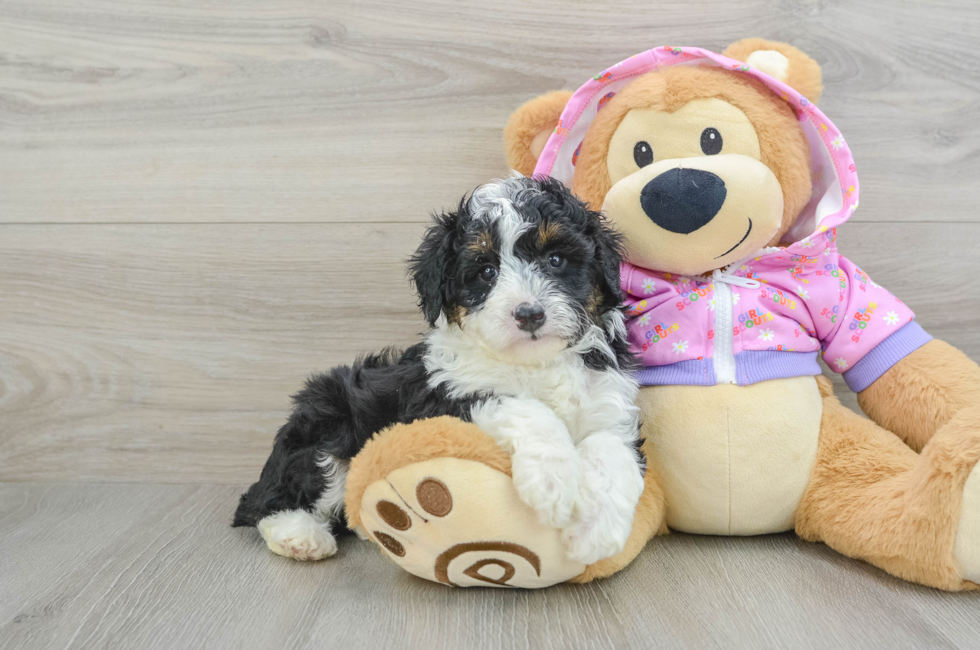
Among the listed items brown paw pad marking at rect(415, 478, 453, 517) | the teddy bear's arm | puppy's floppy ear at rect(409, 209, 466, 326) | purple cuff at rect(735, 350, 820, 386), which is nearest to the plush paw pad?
brown paw pad marking at rect(415, 478, 453, 517)

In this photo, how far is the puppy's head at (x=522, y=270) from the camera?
4.06 ft

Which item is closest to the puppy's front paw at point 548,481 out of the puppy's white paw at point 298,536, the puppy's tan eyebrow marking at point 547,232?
the puppy's tan eyebrow marking at point 547,232

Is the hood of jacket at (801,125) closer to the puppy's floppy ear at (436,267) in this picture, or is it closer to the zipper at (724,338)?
the zipper at (724,338)

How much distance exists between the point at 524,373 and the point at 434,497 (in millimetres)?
308

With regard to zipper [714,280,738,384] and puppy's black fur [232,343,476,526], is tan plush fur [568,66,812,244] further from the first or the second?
puppy's black fur [232,343,476,526]

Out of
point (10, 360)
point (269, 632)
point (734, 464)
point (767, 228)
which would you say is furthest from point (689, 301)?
point (10, 360)

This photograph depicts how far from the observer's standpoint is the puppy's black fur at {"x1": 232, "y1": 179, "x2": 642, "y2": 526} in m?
1.31

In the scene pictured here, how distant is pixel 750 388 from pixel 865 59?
1.01 metres

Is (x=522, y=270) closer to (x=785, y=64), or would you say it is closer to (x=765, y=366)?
(x=765, y=366)

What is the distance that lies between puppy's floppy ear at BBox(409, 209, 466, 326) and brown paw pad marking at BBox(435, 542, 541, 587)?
1.45 ft

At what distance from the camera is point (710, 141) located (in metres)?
1.43

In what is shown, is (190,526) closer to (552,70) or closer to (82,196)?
(82,196)

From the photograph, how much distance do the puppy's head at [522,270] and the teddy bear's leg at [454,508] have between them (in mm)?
205

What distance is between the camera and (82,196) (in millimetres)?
1986
